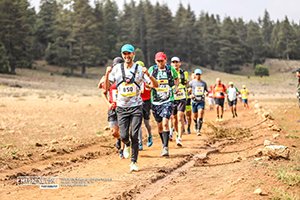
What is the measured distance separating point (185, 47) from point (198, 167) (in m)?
90.7

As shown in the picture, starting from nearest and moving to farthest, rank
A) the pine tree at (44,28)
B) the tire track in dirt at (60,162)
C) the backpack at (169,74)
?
the tire track in dirt at (60,162) → the backpack at (169,74) → the pine tree at (44,28)

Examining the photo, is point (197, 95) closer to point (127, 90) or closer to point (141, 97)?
point (141, 97)

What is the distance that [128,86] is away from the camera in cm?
867

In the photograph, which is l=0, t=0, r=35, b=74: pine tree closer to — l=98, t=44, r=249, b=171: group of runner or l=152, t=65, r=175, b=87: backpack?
l=98, t=44, r=249, b=171: group of runner

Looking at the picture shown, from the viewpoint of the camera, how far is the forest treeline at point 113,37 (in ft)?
203

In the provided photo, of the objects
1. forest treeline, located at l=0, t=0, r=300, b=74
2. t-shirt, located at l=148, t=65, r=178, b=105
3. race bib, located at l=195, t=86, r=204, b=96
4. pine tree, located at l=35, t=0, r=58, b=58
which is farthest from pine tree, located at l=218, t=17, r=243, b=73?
t-shirt, located at l=148, t=65, r=178, b=105

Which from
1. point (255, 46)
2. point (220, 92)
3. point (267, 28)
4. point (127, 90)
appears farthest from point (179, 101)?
point (267, 28)

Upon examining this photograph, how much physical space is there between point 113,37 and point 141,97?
265 ft

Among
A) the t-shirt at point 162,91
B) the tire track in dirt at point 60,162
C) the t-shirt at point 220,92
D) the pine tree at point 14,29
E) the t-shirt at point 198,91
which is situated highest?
the pine tree at point 14,29

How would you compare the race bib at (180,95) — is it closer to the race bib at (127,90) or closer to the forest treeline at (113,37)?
the race bib at (127,90)

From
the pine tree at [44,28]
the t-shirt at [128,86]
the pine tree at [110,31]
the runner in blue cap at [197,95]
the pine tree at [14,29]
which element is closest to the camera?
the t-shirt at [128,86]

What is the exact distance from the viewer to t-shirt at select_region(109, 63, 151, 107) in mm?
8672

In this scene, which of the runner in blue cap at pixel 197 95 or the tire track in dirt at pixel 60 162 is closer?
the tire track in dirt at pixel 60 162

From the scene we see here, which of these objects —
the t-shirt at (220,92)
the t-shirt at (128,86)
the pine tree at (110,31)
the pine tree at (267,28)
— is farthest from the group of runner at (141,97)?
the pine tree at (267,28)
